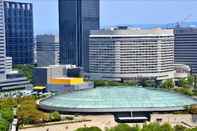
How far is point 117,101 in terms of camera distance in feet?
206

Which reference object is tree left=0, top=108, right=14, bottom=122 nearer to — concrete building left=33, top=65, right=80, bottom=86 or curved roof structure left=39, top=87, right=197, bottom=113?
curved roof structure left=39, top=87, right=197, bottom=113

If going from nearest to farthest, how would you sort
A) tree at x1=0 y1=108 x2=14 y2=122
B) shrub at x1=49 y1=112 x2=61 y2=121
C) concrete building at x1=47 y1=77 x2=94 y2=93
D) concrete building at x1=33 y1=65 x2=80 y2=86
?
shrub at x1=49 y1=112 x2=61 y2=121
tree at x1=0 y1=108 x2=14 y2=122
concrete building at x1=47 y1=77 x2=94 y2=93
concrete building at x1=33 y1=65 x2=80 y2=86

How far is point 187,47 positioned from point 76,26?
33.0 metres

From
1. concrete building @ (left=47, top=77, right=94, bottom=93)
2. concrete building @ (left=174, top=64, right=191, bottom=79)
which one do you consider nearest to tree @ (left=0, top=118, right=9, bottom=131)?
concrete building @ (left=47, top=77, right=94, bottom=93)

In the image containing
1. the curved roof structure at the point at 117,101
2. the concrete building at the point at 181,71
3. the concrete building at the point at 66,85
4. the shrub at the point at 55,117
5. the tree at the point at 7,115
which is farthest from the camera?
the concrete building at the point at 181,71

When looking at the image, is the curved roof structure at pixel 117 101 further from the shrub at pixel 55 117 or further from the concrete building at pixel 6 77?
the concrete building at pixel 6 77

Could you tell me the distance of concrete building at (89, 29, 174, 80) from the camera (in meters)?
113

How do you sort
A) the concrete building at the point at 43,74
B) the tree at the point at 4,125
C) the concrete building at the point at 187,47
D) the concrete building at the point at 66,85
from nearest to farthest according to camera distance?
1. the tree at the point at 4,125
2. the concrete building at the point at 66,85
3. the concrete building at the point at 43,74
4. the concrete building at the point at 187,47

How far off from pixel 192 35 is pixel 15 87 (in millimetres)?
48380

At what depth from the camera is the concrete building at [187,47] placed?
430 ft

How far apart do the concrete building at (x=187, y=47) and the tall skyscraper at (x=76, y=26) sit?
26168 mm

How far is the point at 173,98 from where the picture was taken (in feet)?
213

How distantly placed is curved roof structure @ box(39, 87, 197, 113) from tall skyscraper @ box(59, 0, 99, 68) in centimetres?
7650

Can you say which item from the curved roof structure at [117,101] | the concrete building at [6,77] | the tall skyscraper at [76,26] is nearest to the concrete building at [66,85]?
the concrete building at [6,77]
